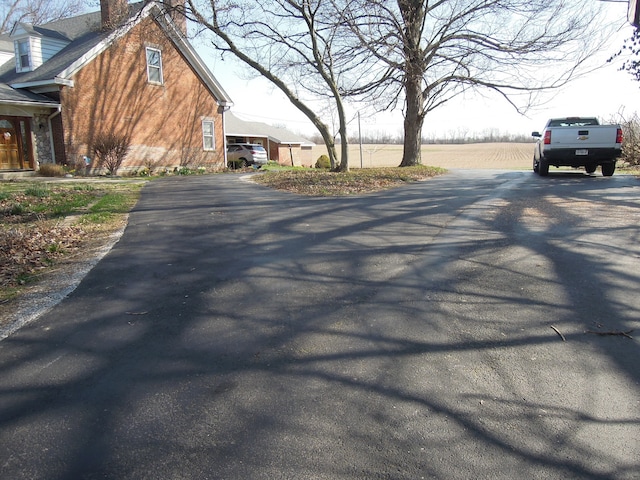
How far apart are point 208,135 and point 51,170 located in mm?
10442

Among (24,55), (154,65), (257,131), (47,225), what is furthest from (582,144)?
(257,131)

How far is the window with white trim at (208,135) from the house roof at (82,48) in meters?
2.30

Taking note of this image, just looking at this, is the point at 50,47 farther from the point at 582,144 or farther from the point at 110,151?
the point at 582,144

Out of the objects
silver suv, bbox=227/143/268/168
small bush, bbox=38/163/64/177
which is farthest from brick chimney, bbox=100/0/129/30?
silver suv, bbox=227/143/268/168

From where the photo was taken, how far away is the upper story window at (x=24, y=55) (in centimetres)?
2205

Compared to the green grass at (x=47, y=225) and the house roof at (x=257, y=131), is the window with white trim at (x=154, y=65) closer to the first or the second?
the green grass at (x=47, y=225)

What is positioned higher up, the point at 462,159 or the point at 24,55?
the point at 24,55

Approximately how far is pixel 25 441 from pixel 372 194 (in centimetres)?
998

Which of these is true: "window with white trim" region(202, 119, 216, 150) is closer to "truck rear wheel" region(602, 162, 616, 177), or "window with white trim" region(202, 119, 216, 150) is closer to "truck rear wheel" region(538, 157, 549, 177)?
"truck rear wheel" region(538, 157, 549, 177)

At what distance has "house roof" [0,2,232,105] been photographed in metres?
20.2

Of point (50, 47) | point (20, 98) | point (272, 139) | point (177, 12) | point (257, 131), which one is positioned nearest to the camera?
point (20, 98)

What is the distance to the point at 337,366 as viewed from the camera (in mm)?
3133

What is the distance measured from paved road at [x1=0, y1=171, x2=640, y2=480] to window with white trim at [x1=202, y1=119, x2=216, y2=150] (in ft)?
75.2

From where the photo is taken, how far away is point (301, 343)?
3.46 meters
